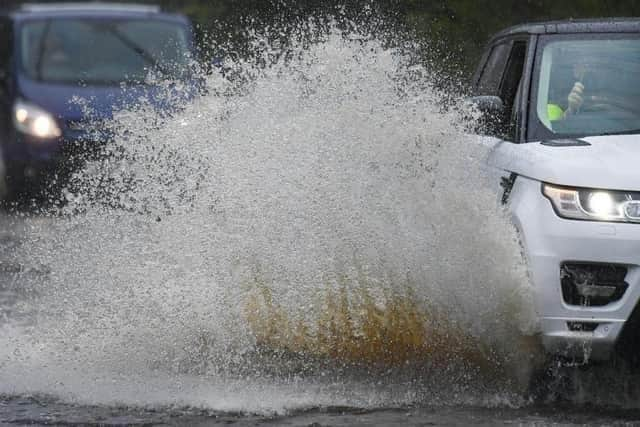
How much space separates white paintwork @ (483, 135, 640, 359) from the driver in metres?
0.63

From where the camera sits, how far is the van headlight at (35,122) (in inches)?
574

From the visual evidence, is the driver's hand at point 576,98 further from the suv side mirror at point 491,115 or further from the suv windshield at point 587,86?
the suv side mirror at point 491,115

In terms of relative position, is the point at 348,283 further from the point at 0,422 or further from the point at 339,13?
the point at 339,13

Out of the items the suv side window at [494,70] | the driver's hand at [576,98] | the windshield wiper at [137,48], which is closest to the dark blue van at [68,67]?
the windshield wiper at [137,48]

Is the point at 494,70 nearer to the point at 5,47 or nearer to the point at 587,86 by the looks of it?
the point at 587,86

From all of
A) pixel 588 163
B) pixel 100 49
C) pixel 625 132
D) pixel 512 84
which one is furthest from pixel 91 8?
pixel 588 163

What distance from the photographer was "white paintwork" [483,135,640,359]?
6102mm

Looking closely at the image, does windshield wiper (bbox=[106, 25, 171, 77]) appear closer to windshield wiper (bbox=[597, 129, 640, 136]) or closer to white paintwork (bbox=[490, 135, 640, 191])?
windshield wiper (bbox=[597, 129, 640, 136])

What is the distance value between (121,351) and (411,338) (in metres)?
1.31

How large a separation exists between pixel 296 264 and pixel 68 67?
8865 mm

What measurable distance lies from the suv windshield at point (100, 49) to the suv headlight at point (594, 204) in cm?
899

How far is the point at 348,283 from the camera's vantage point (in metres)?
6.87

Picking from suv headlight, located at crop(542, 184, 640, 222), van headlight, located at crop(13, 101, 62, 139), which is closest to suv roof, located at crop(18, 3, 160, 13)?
van headlight, located at crop(13, 101, 62, 139)

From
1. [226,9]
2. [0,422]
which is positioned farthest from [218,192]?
[226,9]
